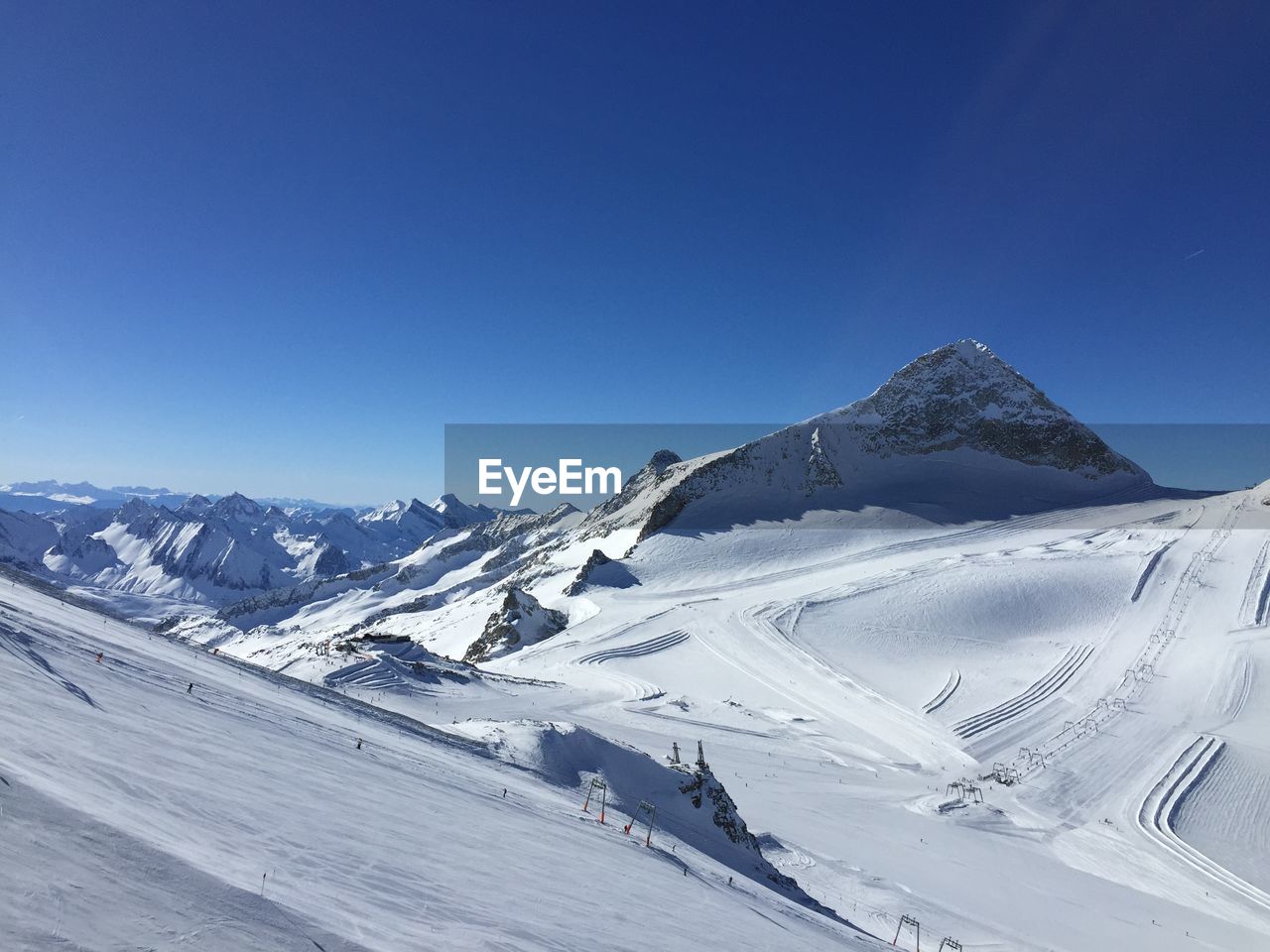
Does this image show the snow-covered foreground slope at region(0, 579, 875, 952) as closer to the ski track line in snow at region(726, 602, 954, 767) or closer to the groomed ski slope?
the groomed ski slope

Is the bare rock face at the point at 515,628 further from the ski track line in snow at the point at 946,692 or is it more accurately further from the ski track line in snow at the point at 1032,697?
the ski track line in snow at the point at 1032,697

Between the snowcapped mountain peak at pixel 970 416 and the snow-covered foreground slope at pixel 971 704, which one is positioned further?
the snowcapped mountain peak at pixel 970 416

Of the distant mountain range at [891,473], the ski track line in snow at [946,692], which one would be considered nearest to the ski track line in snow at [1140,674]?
the ski track line in snow at [946,692]

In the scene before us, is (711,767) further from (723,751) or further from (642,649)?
(642,649)

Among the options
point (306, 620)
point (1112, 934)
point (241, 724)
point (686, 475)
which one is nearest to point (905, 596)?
point (1112, 934)

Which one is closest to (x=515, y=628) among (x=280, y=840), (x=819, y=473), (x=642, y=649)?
(x=642, y=649)

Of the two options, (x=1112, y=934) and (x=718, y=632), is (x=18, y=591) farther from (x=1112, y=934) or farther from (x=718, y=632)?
(x=718, y=632)
